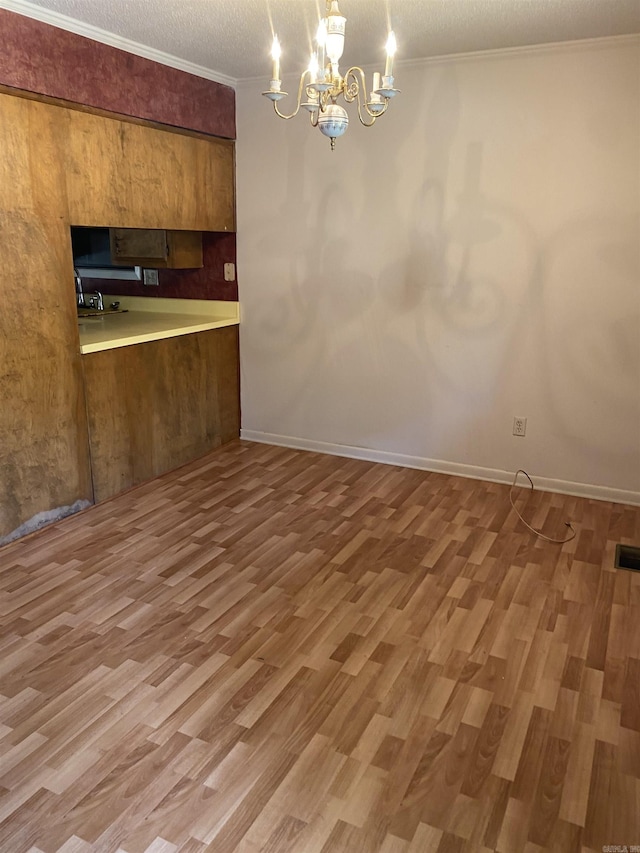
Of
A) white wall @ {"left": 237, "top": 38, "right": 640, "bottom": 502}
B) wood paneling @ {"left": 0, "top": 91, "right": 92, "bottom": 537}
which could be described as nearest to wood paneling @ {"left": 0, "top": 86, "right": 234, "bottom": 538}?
wood paneling @ {"left": 0, "top": 91, "right": 92, "bottom": 537}

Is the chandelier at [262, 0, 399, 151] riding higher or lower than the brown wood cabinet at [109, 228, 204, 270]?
higher

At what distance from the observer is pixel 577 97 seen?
3.34 meters

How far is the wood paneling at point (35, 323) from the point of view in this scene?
2.89m

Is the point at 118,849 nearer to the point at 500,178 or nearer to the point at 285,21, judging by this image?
the point at 285,21

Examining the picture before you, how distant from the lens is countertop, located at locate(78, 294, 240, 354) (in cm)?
360

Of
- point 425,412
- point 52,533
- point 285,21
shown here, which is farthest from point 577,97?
point 52,533

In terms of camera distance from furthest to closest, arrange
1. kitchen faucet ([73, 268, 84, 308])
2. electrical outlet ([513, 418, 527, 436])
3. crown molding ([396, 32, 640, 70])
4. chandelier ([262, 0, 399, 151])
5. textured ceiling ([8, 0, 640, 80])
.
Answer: kitchen faucet ([73, 268, 84, 308]) → electrical outlet ([513, 418, 527, 436]) → crown molding ([396, 32, 640, 70]) → textured ceiling ([8, 0, 640, 80]) → chandelier ([262, 0, 399, 151])

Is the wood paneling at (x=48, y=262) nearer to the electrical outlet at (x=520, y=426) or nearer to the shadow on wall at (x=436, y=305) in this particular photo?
the shadow on wall at (x=436, y=305)

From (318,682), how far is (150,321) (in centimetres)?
284

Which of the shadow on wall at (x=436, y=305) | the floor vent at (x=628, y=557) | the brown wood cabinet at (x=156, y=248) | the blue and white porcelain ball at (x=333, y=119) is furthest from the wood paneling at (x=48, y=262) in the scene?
the floor vent at (x=628, y=557)

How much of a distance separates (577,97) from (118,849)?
12.3ft

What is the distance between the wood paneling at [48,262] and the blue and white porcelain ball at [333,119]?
1.58 m

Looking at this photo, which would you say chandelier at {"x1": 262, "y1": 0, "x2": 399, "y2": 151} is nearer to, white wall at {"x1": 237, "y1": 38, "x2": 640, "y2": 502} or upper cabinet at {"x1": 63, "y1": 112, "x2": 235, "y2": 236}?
upper cabinet at {"x1": 63, "y1": 112, "x2": 235, "y2": 236}

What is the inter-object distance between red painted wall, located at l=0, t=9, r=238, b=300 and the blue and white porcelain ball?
159 cm
